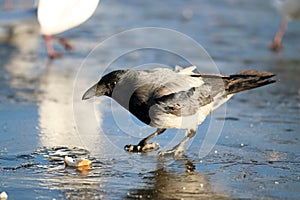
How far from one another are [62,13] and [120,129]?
2535mm

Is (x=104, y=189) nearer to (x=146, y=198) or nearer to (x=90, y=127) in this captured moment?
(x=146, y=198)

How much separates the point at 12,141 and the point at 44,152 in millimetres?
444

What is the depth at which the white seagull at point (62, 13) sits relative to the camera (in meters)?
8.14

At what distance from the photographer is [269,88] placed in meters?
8.08

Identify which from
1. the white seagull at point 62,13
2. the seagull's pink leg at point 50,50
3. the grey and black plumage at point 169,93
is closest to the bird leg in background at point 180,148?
the grey and black plumage at point 169,93

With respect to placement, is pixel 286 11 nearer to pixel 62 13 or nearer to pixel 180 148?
pixel 62 13

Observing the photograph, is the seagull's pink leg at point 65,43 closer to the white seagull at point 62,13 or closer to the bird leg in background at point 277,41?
the white seagull at point 62,13

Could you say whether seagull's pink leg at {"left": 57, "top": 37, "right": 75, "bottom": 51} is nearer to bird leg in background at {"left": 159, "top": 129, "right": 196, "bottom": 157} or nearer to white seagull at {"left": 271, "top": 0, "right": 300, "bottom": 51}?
white seagull at {"left": 271, "top": 0, "right": 300, "bottom": 51}

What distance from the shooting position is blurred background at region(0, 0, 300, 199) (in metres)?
4.59

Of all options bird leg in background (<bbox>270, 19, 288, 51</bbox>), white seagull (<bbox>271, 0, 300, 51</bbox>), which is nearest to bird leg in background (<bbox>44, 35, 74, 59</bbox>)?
bird leg in background (<bbox>270, 19, 288, 51</bbox>)

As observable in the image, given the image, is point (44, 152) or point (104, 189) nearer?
point (104, 189)

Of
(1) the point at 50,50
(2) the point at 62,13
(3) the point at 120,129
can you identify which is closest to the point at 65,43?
(1) the point at 50,50

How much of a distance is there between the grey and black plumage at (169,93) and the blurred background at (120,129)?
262 mm

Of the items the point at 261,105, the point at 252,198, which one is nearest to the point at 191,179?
the point at 252,198
